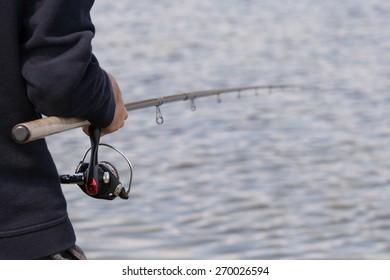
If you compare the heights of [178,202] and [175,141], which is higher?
[175,141]

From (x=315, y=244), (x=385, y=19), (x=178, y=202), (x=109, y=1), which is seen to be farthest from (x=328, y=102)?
(x=109, y=1)

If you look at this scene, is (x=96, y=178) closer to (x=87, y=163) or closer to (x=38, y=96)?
(x=87, y=163)

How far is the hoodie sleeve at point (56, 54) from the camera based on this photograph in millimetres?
2297

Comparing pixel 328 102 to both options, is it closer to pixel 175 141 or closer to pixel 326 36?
pixel 175 141

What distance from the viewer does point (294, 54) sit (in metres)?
14.1

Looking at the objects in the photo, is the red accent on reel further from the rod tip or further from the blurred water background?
the blurred water background

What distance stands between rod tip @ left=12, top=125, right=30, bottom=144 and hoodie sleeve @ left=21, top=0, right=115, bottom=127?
0.09 metres

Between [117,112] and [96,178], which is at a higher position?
[117,112]

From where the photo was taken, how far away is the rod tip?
225 centimetres

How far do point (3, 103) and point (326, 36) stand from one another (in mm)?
13656

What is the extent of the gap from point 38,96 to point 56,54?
0.30 ft

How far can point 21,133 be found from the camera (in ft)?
7.39

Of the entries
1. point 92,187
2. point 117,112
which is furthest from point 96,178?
point 117,112

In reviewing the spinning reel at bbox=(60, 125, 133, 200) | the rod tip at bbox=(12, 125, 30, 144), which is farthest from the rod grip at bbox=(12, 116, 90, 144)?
the spinning reel at bbox=(60, 125, 133, 200)
